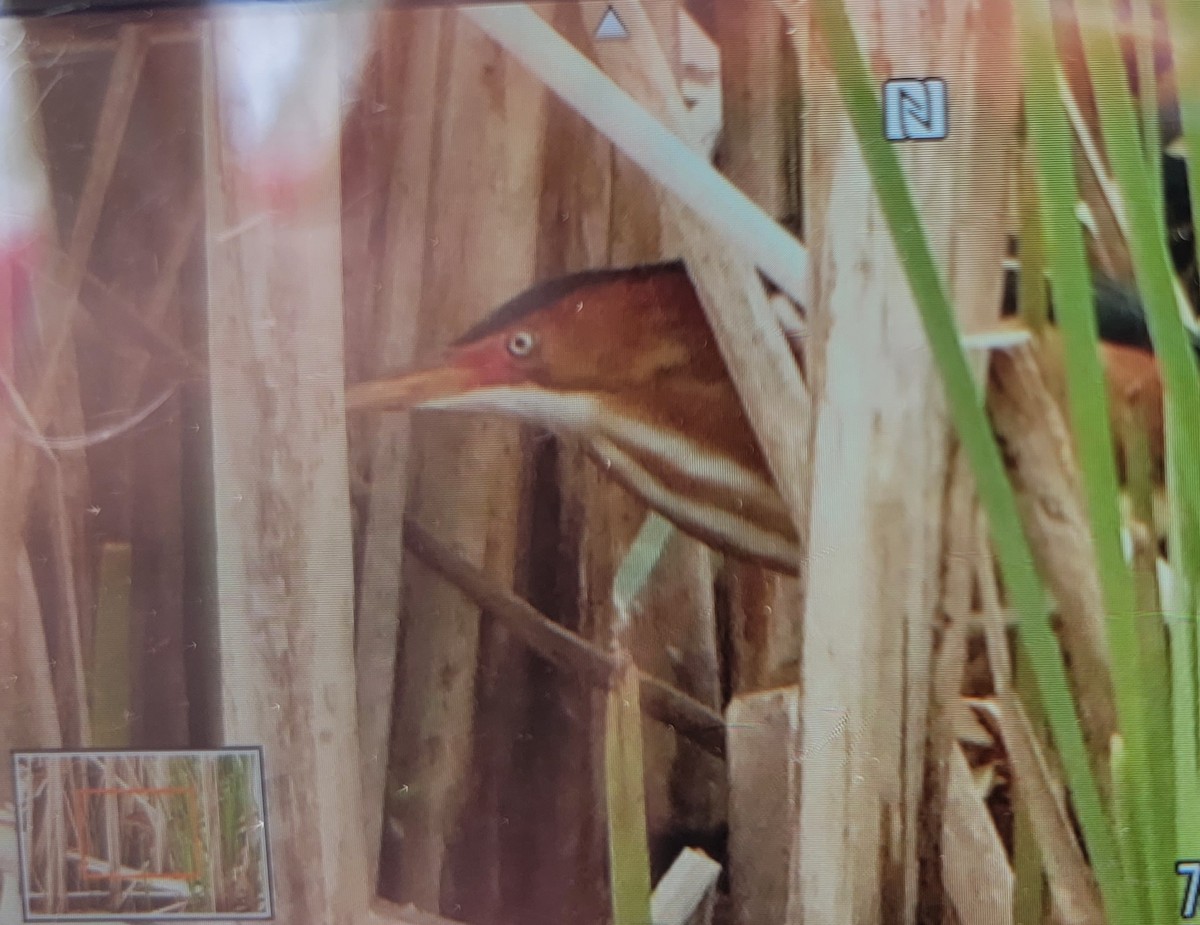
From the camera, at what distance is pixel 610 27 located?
526 millimetres

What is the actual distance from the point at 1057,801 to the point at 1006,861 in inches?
1.7

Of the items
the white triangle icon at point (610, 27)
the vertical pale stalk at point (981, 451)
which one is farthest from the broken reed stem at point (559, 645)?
the white triangle icon at point (610, 27)

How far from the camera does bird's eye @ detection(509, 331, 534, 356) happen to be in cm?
53

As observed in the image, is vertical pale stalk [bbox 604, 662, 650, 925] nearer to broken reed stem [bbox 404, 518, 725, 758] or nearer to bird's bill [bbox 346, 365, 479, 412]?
broken reed stem [bbox 404, 518, 725, 758]

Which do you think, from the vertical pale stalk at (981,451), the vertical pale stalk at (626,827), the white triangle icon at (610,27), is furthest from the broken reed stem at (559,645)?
the white triangle icon at (610,27)

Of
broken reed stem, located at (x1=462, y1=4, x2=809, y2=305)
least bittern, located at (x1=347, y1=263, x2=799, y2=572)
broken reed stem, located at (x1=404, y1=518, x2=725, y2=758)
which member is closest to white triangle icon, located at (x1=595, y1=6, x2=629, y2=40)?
broken reed stem, located at (x1=462, y1=4, x2=809, y2=305)

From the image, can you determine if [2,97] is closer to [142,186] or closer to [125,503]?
Result: [142,186]

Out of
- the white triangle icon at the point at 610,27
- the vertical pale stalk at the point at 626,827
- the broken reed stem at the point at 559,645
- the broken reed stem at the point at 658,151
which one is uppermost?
the white triangle icon at the point at 610,27

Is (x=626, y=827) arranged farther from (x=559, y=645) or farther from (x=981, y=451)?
(x=981, y=451)

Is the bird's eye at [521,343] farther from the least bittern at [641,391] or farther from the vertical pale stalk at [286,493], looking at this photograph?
the vertical pale stalk at [286,493]

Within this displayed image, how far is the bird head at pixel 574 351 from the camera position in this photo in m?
0.53

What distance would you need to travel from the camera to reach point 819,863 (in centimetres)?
53

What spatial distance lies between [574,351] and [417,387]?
0.09 metres

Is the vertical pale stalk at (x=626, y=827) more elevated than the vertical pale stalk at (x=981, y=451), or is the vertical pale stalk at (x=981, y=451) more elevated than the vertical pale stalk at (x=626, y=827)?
the vertical pale stalk at (x=981, y=451)
